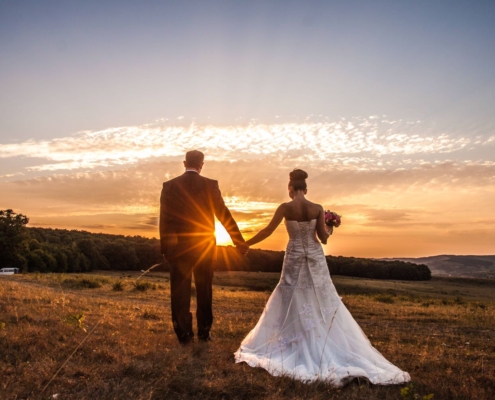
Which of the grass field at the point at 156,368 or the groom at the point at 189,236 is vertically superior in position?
the groom at the point at 189,236

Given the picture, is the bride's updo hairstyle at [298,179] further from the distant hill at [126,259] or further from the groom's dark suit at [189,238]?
the distant hill at [126,259]

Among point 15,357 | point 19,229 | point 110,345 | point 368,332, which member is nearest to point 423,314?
point 368,332

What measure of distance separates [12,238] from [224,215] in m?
82.4

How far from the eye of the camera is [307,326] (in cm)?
740

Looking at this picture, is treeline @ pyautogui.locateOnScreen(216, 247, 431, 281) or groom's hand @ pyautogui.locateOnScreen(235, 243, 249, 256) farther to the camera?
treeline @ pyautogui.locateOnScreen(216, 247, 431, 281)

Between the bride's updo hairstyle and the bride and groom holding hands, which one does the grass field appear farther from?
the bride's updo hairstyle

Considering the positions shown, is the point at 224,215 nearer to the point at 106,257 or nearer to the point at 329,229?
the point at 329,229

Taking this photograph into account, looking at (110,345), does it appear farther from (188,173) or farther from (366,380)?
(366,380)

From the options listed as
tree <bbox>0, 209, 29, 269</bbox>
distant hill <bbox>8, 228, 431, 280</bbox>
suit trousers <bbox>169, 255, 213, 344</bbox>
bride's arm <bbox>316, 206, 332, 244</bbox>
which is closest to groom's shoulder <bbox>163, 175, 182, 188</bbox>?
suit trousers <bbox>169, 255, 213, 344</bbox>

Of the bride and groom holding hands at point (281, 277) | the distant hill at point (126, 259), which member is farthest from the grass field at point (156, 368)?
the distant hill at point (126, 259)

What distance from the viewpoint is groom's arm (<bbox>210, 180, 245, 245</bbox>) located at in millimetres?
8617

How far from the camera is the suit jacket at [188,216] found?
27.1 feet

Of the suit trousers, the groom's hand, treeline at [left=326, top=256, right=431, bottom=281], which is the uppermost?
the groom's hand

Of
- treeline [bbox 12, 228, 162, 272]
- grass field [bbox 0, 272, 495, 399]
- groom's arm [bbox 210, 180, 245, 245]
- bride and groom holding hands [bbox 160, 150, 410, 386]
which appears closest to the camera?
grass field [bbox 0, 272, 495, 399]
